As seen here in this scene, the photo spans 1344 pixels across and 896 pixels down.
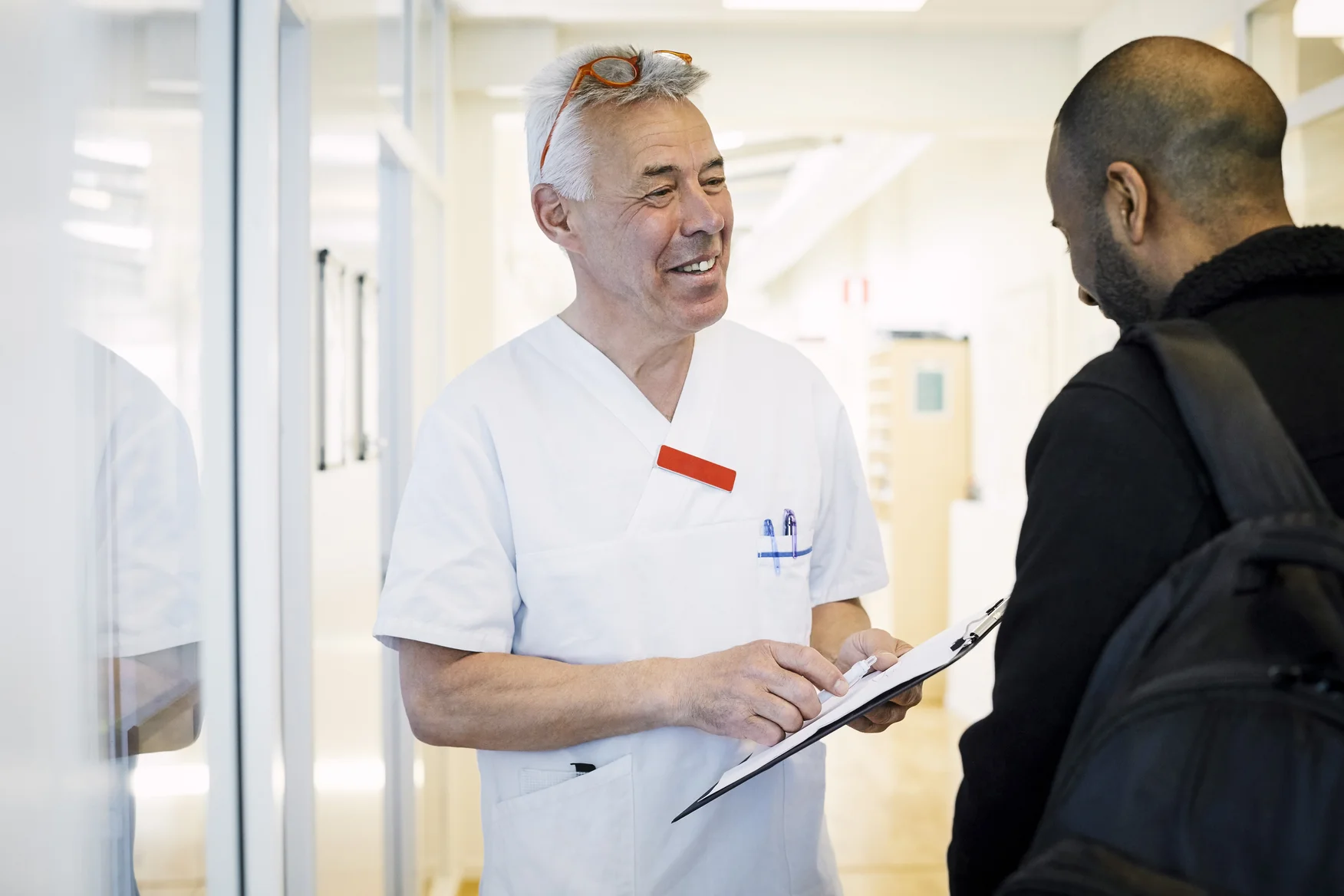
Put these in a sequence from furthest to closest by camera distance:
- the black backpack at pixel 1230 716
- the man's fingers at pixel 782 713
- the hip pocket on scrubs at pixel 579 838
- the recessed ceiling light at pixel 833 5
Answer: the recessed ceiling light at pixel 833 5 → the hip pocket on scrubs at pixel 579 838 → the man's fingers at pixel 782 713 → the black backpack at pixel 1230 716

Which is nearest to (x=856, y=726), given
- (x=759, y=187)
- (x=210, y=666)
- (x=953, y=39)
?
(x=210, y=666)

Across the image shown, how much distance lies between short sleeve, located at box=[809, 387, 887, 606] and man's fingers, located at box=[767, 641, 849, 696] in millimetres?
437

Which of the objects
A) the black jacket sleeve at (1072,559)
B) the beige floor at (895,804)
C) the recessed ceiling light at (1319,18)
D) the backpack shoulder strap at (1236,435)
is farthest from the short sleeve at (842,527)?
the beige floor at (895,804)

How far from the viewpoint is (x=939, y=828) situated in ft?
14.5

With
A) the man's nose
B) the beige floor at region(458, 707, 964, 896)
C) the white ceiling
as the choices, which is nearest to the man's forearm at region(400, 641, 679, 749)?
the man's nose

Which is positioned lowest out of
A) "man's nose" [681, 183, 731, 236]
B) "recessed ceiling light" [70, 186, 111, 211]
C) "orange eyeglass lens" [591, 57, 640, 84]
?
"recessed ceiling light" [70, 186, 111, 211]

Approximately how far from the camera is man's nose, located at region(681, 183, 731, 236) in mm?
1514

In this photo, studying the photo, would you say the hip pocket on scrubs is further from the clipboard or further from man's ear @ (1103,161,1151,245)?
man's ear @ (1103,161,1151,245)

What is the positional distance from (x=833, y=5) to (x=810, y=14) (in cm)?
17

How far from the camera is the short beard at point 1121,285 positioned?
3.25ft

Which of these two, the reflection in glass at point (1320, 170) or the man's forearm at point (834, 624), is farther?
the reflection in glass at point (1320, 170)

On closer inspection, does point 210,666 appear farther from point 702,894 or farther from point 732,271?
point 732,271

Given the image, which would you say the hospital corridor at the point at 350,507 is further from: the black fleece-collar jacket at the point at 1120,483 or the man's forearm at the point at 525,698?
the black fleece-collar jacket at the point at 1120,483

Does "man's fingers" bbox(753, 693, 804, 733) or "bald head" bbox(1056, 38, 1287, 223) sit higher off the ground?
"bald head" bbox(1056, 38, 1287, 223)
